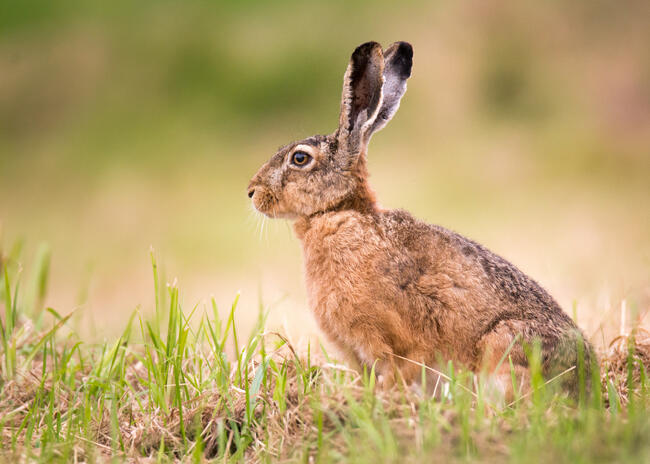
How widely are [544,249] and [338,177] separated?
17.1ft

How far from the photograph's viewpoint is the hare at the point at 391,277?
412 centimetres

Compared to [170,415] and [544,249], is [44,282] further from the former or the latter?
[544,249]

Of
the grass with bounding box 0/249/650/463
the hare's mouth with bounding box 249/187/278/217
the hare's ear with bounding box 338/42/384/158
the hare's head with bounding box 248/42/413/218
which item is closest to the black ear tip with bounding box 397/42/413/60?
the hare's head with bounding box 248/42/413/218

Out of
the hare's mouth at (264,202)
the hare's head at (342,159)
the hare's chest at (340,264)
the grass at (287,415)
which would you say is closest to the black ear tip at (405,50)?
the hare's head at (342,159)

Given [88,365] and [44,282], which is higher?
[44,282]

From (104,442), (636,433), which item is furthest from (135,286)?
(636,433)

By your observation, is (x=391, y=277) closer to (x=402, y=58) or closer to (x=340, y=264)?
(x=340, y=264)

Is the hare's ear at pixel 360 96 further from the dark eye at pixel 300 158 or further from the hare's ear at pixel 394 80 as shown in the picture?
the dark eye at pixel 300 158

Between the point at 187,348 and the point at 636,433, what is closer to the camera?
the point at 636,433

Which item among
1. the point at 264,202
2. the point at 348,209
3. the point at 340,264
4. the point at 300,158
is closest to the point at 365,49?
the point at 300,158

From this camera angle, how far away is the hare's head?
4.79m

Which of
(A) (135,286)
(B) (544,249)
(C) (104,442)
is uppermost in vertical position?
(B) (544,249)

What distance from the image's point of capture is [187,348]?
457 cm

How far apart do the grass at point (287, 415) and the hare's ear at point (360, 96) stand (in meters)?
1.43
